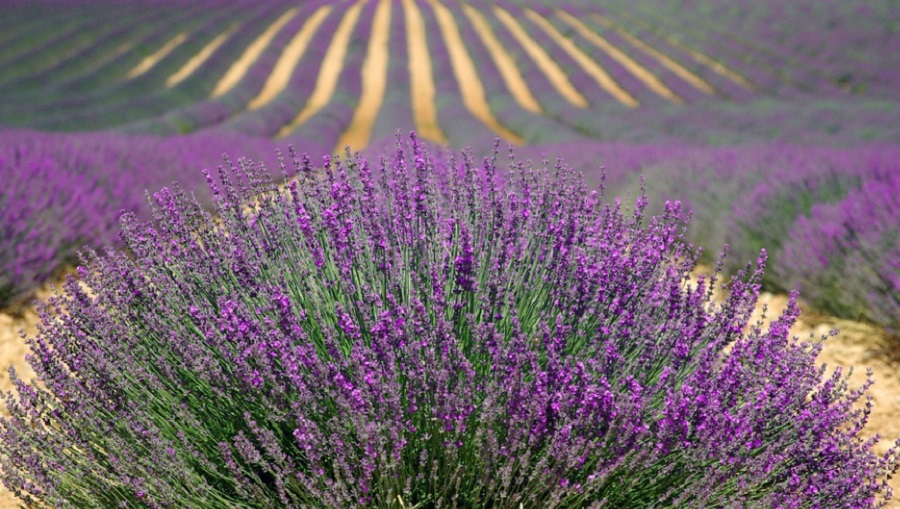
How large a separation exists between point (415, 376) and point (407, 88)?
23314 millimetres

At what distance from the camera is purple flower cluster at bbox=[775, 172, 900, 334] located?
3766mm

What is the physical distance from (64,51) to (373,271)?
85.3ft

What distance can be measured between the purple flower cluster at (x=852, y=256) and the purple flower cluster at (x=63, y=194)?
470 centimetres

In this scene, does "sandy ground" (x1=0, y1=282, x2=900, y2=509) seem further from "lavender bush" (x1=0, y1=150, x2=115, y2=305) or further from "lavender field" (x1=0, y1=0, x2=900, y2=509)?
"lavender bush" (x1=0, y1=150, x2=115, y2=305)

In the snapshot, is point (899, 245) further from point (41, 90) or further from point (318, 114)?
point (41, 90)

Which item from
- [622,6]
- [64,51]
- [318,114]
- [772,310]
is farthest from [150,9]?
[772,310]

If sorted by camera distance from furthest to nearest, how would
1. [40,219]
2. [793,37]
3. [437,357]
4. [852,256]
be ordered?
[793,37] < [40,219] < [852,256] < [437,357]

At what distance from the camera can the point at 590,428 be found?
1734 millimetres

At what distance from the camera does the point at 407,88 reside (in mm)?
24078

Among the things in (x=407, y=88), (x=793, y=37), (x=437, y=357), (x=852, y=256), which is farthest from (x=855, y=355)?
(x=793, y=37)

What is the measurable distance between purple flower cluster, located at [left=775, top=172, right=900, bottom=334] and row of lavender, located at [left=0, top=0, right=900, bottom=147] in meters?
6.41

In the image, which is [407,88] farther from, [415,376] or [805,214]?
[415,376]

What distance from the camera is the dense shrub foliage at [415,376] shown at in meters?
1.66

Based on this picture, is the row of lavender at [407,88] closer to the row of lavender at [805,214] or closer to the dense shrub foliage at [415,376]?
the row of lavender at [805,214]
